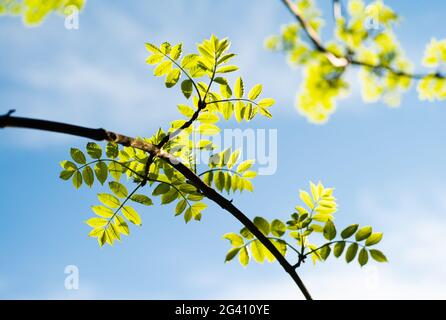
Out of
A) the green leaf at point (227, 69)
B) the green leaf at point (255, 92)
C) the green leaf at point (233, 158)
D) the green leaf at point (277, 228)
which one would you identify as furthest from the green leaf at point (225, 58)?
the green leaf at point (277, 228)

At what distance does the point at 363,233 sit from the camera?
2.43 m

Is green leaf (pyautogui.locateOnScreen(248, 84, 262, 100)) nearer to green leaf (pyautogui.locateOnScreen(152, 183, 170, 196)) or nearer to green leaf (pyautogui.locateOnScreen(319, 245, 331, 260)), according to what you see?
green leaf (pyautogui.locateOnScreen(152, 183, 170, 196))

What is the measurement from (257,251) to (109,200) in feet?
3.17

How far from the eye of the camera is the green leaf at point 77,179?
2.71 meters

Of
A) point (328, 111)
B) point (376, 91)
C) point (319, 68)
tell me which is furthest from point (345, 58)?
point (376, 91)

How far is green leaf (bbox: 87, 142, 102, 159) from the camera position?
8.55 ft

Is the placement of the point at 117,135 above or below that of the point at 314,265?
above

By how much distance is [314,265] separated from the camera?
8.05 ft

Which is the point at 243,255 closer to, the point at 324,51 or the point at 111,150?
the point at 111,150
